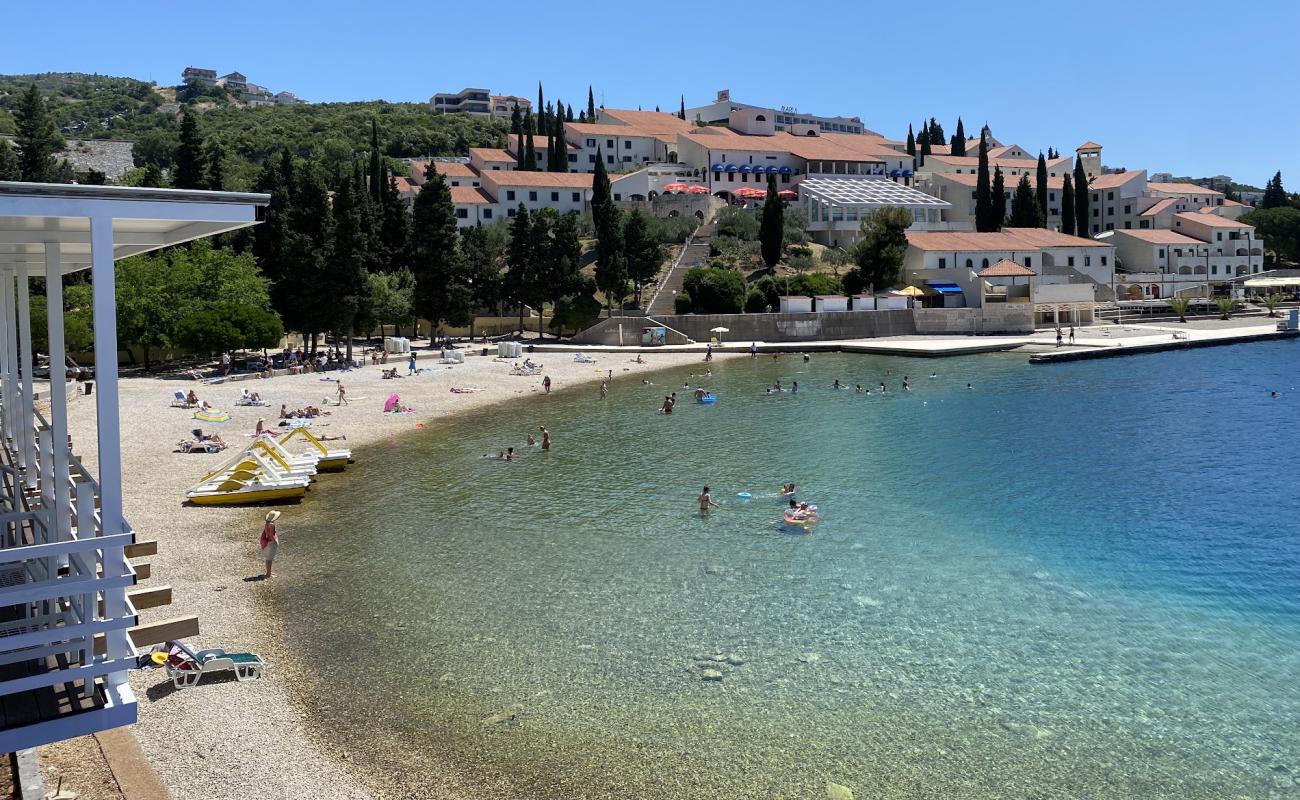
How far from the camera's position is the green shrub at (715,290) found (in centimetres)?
7050

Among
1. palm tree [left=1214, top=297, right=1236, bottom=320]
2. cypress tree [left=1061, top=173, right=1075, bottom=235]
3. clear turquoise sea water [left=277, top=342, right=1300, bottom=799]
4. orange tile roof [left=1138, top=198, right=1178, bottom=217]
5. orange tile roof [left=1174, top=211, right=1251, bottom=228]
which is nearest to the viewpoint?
clear turquoise sea water [left=277, top=342, right=1300, bottom=799]

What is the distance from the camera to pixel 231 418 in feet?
120

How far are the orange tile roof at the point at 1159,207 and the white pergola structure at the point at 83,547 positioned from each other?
117172 mm

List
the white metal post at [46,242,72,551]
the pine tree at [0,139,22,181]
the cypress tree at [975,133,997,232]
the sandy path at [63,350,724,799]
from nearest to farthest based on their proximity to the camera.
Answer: the white metal post at [46,242,72,551], the sandy path at [63,350,724,799], the pine tree at [0,139,22,181], the cypress tree at [975,133,997,232]

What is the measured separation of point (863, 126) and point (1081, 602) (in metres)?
155

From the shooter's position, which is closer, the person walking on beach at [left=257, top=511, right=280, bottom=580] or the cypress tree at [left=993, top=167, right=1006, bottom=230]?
the person walking on beach at [left=257, top=511, right=280, bottom=580]

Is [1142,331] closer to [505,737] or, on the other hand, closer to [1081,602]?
[1081,602]

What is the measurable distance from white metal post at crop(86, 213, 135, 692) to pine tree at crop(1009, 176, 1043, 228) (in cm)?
9469

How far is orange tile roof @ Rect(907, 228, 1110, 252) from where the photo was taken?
261 ft

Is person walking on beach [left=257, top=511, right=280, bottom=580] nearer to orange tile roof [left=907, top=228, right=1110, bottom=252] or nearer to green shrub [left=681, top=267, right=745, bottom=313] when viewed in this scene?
green shrub [left=681, top=267, right=745, bottom=313]

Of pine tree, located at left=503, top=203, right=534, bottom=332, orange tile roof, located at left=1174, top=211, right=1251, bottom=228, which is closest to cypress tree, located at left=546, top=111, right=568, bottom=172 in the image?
pine tree, located at left=503, top=203, right=534, bottom=332

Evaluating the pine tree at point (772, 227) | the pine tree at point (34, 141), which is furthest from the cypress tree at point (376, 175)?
the pine tree at point (772, 227)

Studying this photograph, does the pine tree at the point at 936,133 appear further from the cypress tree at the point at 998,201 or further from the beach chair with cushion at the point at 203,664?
the beach chair with cushion at the point at 203,664

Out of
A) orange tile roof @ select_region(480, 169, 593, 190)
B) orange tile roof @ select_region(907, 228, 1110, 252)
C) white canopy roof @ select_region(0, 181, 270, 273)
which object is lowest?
white canopy roof @ select_region(0, 181, 270, 273)
